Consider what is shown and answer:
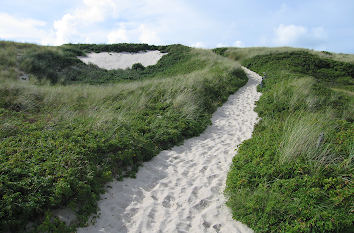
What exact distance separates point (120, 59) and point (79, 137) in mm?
27191

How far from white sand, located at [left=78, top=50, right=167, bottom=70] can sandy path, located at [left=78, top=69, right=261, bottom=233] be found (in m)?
23.8

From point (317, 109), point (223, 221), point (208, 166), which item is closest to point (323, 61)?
point (317, 109)

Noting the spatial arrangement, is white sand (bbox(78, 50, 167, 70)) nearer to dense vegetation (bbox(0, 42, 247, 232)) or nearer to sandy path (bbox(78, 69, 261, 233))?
dense vegetation (bbox(0, 42, 247, 232))

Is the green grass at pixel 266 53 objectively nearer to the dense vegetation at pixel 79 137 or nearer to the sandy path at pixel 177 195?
the dense vegetation at pixel 79 137

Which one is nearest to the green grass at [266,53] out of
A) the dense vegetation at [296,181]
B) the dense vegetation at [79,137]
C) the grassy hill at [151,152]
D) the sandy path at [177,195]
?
the dense vegetation at [79,137]

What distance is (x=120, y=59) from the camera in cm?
3184

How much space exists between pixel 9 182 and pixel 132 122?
175 inches

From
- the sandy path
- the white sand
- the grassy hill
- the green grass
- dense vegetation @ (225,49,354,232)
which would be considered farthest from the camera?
the green grass

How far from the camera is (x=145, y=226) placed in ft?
15.1

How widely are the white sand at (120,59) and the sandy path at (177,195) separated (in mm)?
23750

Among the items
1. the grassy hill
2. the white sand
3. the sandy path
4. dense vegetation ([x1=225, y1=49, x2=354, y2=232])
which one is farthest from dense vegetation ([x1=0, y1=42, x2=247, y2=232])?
the white sand

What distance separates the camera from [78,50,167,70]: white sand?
29672mm

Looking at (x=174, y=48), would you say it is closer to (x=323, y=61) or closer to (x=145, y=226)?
(x=323, y=61)

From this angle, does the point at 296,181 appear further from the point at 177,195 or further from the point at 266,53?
the point at 266,53
